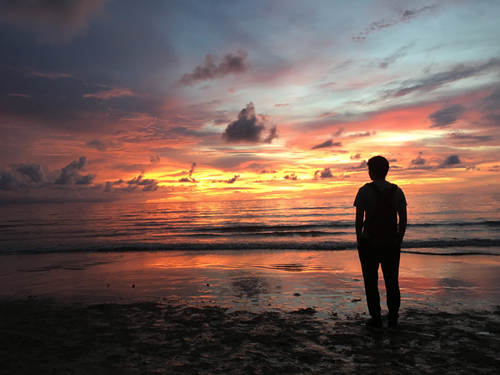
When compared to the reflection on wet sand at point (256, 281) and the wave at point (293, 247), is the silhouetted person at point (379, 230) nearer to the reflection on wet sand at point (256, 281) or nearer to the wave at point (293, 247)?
the reflection on wet sand at point (256, 281)

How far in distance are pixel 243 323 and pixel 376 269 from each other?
2459mm

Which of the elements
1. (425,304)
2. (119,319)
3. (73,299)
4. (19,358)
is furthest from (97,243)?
(425,304)

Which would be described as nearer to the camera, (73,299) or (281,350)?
(281,350)

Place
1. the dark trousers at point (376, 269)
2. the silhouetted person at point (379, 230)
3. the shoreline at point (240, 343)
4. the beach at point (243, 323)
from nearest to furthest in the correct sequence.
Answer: the shoreline at point (240, 343), the beach at point (243, 323), the silhouetted person at point (379, 230), the dark trousers at point (376, 269)

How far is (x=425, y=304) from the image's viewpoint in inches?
267

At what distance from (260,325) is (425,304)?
3.74 m

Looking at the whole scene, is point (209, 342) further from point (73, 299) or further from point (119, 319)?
point (73, 299)

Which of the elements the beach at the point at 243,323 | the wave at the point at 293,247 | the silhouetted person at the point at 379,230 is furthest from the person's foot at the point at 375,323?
the wave at the point at 293,247

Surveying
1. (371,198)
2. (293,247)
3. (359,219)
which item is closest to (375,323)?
(359,219)

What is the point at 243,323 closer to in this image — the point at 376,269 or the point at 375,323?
the point at 375,323

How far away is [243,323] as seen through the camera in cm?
569

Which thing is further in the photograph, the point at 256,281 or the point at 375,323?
the point at 256,281

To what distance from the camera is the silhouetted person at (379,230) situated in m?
A: 5.09

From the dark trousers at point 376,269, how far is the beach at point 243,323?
0.38 meters
